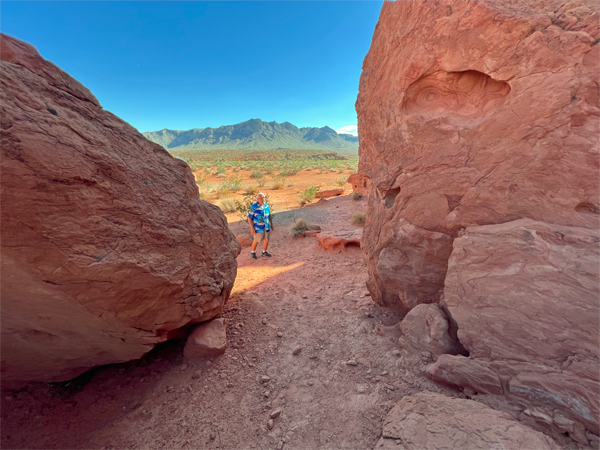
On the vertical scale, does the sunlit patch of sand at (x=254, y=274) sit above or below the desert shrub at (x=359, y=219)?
below

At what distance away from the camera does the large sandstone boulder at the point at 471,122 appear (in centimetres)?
197

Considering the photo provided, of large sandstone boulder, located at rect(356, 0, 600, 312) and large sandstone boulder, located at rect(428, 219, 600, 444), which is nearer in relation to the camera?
large sandstone boulder, located at rect(428, 219, 600, 444)

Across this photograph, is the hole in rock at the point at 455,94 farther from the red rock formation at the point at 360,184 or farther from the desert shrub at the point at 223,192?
the desert shrub at the point at 223,192

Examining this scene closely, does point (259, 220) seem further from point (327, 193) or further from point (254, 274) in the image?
point (327, 193)

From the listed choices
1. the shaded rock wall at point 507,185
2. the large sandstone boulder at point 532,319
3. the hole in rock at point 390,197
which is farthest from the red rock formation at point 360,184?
the large sandstone boulder at point 532,319

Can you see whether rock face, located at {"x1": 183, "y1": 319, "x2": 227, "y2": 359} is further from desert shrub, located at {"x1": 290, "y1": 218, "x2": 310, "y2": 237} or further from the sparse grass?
the sparse grass

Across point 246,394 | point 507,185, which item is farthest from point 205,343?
point 507,185

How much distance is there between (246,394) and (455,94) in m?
3.63

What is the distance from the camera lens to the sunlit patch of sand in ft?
17.2

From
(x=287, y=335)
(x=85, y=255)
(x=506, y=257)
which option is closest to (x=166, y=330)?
(x=85, y=255)

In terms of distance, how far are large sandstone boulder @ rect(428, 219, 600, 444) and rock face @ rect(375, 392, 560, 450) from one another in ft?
0.87

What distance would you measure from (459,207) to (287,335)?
98.3 inches

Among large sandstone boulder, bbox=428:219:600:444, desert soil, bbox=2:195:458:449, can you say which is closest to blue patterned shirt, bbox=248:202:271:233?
desert soil, bbox=2:195:458:449

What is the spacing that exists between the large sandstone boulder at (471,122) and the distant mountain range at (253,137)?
13052 centimetres
